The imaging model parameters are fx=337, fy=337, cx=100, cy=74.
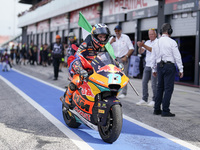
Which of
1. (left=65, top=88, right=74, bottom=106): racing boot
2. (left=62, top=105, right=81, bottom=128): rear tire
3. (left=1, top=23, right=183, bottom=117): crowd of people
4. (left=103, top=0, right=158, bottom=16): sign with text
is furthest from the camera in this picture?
(left=103, top=0, right=158, bottom=16): sign with text

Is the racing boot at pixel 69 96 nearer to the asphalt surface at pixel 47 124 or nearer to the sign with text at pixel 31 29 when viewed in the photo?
the asphalt surface at pixel 47 124

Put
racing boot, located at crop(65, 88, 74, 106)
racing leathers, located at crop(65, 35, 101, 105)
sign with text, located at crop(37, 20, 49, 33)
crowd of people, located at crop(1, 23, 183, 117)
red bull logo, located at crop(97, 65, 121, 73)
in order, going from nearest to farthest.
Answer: red bull logo, located at crop(97, 65, 121, 73), racing leathers, located at crop(65, 35, 101, 105), crowd of people, located at crop(1, 23, 183, 117), racing boot, located at crop(65, 88, 74, 106), sign with text, located at crop(37, 20, 49, 33)

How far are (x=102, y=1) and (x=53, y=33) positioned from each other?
14.4m

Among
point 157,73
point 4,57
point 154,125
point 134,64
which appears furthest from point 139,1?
point 154,125

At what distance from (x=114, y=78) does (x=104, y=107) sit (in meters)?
0.42

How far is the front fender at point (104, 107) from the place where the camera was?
4.46m

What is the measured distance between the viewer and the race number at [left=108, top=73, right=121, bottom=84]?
4375 mm

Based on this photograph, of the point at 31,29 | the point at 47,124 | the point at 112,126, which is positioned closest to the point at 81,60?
the point at 112,126

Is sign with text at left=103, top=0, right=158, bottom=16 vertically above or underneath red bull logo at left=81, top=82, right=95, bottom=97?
above

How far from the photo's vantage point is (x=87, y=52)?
5227 millimetres

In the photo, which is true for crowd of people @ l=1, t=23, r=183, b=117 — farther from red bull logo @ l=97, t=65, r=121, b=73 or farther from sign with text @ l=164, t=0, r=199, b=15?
sign with text @ l=164, t=0, r=199, b=15

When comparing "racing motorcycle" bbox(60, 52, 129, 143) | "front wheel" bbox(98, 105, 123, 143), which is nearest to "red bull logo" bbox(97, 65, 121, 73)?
"racing motorcycle" bbox(60, 52, 129, 143)

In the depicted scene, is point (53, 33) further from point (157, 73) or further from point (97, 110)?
point (97, 110)

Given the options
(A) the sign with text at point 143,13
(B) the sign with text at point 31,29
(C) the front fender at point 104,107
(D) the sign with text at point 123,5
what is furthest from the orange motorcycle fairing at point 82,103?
(B) the sign with text at point 31,29
